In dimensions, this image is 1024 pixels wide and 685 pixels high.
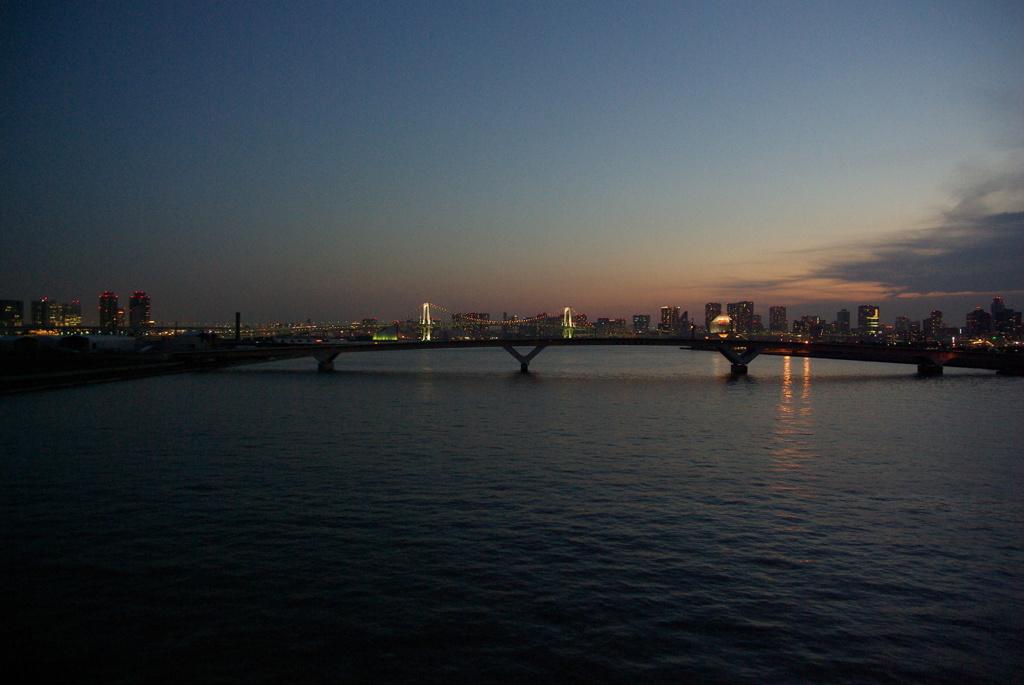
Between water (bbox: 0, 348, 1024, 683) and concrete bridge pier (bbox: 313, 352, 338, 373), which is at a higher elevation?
concrete bridge pier (bbox: 313, 352, 338, 373)

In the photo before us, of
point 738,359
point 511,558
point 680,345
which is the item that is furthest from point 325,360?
point 511,558

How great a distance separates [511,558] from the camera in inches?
622

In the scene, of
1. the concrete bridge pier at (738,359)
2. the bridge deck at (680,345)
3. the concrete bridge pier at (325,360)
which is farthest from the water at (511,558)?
the concrete bridge pier at (325,360)

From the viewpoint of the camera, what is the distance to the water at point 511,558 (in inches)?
435

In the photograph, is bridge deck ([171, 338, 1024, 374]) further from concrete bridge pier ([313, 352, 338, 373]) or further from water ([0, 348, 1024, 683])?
water ([0, 348, 1024, 683])

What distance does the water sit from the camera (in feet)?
36.2

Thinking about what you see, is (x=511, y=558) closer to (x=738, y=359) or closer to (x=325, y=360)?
(x=325, y=360)

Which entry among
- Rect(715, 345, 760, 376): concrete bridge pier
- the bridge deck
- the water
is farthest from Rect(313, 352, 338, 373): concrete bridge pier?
the water

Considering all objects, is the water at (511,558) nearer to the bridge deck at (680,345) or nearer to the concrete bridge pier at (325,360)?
the bridge deck at (680,345)

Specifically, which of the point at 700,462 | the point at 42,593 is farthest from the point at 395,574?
the point at 700,462

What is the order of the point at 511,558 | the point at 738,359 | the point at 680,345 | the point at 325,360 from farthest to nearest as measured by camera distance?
the point at 325,360 → the point at 738,359 → the point at 680,345 → the point at 511,558

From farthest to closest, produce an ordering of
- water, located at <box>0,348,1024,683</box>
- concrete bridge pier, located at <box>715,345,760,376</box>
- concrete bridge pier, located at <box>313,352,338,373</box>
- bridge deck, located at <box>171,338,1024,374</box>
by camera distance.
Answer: concrete bridge pier, located at <box>313,352,338,373</box> < concrete bridge pier, located at <box>715,345,760,376</box> < bridge deck, located at <box>171,338,1024,374</box> < water, located at <box>0,348,1024,683</box>

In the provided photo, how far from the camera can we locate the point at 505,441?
A: 1382 inches

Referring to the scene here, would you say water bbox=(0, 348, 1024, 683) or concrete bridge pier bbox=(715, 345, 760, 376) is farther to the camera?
concrete bridge pier bbox=(715, 345, 760, 376)
